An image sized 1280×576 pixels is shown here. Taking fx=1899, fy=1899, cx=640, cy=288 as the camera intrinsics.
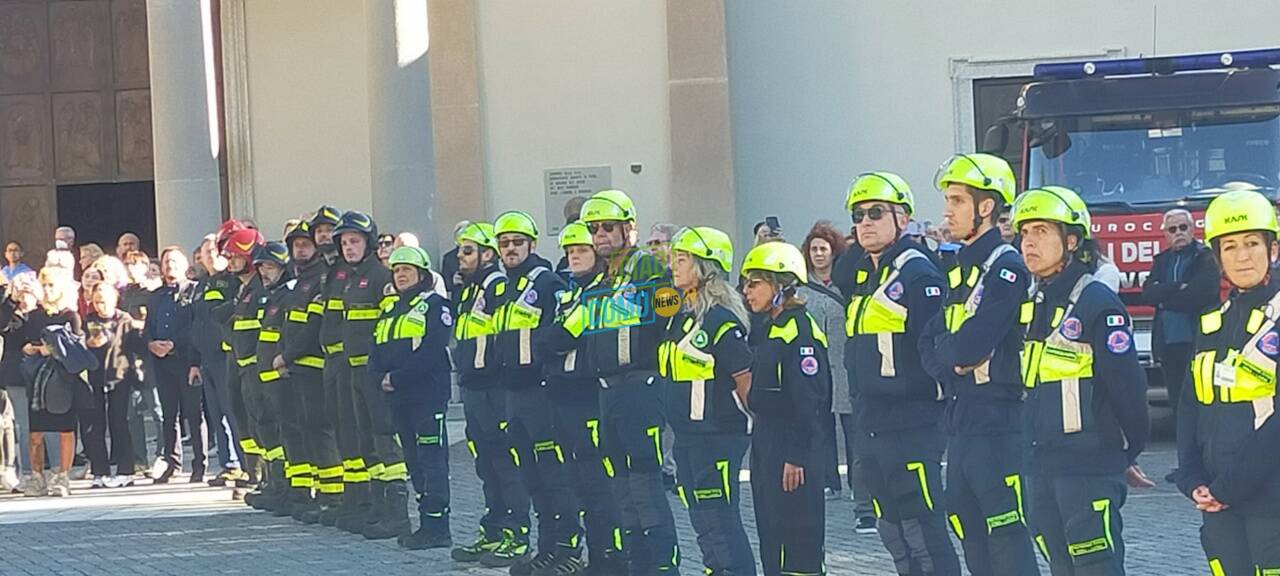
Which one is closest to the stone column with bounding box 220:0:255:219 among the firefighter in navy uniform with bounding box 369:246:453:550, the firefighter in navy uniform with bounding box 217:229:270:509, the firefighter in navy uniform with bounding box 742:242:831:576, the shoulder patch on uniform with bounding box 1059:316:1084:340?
the firefighter in navy uniform with bounding box 217:229:270:509

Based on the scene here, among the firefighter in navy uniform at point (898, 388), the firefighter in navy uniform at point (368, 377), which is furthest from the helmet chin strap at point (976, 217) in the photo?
the firefighter in navy uniform at point (368, 377)

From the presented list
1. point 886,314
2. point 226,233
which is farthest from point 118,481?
point 886,314

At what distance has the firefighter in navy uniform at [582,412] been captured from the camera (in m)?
9.59

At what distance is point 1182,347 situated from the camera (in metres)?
12.8

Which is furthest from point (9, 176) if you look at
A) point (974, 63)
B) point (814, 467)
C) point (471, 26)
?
point (814, 467)

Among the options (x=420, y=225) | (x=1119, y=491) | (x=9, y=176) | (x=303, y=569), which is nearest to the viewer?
(x=1119, y=491)

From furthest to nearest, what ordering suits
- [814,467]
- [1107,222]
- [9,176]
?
[9,176], [1107,222], [814,467]

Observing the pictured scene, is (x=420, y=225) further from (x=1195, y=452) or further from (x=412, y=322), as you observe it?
(x=1195, y=452)

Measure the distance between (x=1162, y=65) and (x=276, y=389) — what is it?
726cm

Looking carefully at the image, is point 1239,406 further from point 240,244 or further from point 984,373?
point 240,244

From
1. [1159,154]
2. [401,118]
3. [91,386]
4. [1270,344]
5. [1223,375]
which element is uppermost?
[401,118]

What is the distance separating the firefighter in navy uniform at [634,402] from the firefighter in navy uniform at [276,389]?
13.3 feet

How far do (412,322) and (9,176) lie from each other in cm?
1557

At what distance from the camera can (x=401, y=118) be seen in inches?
729
